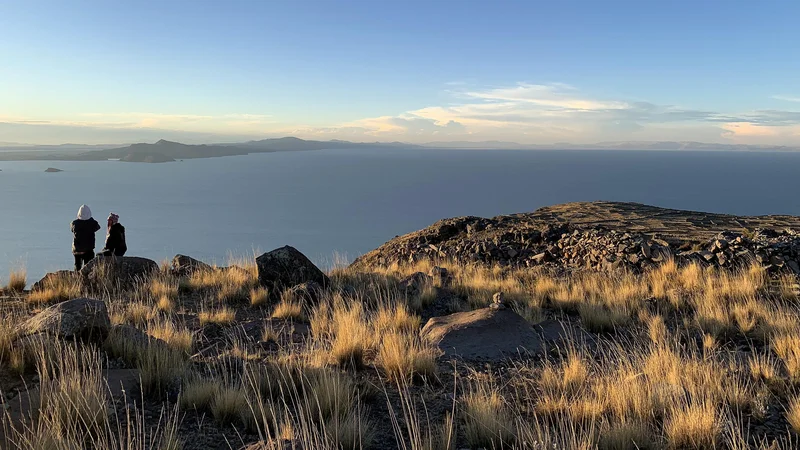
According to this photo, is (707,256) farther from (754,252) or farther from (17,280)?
(17,280)

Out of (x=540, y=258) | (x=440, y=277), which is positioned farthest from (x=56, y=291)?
(x=540, y=258)

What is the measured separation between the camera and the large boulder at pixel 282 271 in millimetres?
8828

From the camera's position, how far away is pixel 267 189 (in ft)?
459

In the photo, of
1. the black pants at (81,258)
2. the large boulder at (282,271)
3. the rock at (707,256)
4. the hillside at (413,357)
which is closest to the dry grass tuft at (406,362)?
the hillside at (413,357)

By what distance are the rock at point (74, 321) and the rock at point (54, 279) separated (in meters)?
4.53

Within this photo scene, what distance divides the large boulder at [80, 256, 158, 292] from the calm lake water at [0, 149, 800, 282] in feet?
110

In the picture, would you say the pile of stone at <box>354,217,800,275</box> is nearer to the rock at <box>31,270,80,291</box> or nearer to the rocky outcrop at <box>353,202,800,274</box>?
the rocky outcrop at <box>353,202,800,274</box>

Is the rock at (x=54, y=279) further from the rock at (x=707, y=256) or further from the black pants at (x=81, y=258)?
the rock at (x=707, y=256)

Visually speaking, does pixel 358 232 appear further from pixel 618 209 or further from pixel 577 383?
pixel 577 383

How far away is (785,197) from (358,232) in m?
104

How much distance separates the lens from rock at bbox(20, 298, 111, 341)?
4.31m

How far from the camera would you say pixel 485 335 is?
542cm

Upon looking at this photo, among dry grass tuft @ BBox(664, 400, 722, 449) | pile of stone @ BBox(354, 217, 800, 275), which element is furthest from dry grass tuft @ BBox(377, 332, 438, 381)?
Answer: pile of stone @ BBox(354, 217, 800, 275)

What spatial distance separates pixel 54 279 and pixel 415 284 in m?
6.87
